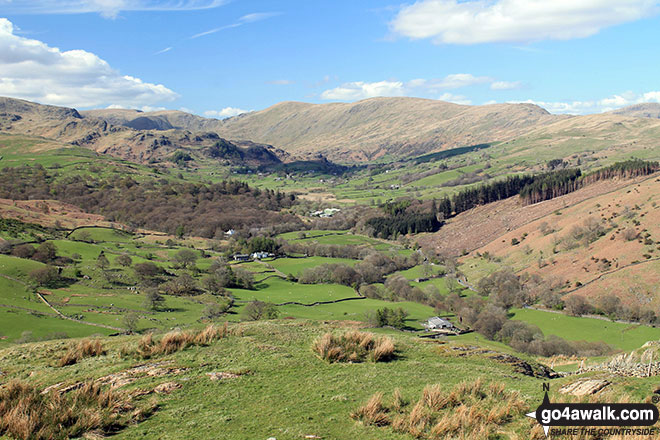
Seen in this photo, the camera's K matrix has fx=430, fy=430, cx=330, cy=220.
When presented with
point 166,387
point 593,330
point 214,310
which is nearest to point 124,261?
point 214,310

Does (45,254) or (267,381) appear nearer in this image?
(267,381)

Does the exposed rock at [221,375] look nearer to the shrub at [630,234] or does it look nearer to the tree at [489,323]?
the tree at [489,323]

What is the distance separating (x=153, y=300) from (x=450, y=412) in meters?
59.7

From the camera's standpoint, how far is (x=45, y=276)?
64250mm

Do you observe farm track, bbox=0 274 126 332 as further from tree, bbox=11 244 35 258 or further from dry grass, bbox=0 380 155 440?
dry grass, bbox=0 380 155 440

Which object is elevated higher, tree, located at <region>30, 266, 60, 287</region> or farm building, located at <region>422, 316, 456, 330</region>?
tree, located at <region>30, 266, 60, 287</region>

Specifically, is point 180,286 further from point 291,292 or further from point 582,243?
point 582,243

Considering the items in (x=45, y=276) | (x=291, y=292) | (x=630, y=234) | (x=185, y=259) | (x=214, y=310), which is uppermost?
(x=45, y=276)

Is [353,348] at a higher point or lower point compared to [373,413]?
lower

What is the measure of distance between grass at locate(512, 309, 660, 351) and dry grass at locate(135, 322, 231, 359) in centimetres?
5513

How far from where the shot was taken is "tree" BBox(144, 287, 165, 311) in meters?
61.4

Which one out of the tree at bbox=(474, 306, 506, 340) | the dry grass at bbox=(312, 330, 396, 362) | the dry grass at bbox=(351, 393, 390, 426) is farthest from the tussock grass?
the tree at bbox=(474, 306, 506, 340)

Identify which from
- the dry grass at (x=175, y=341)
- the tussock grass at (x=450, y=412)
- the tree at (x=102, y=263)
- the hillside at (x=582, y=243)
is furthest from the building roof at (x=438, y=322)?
the tree at (x=102, y=263)

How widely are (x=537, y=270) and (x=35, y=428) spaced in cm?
9636
